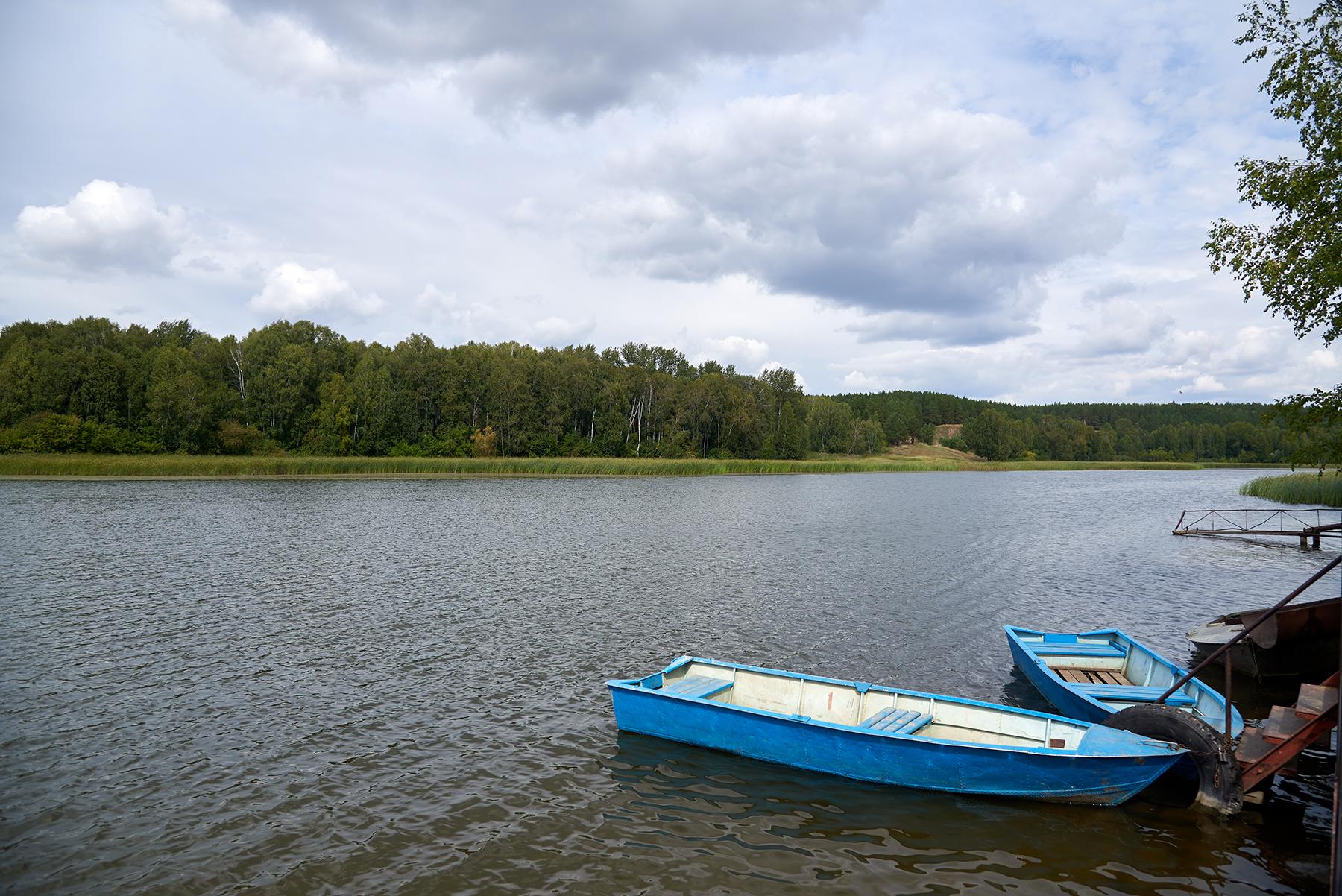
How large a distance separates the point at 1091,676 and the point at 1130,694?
207 cm

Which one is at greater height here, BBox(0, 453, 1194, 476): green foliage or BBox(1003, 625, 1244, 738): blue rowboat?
BBox(0, 453, 1194, 476): green foliage

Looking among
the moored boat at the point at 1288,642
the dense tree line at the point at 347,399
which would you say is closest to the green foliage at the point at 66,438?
the dense tree line at the point at 347,399

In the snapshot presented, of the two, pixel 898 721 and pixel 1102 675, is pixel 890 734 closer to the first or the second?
pixel 898 721

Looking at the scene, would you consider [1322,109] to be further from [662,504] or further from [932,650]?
[662,504]

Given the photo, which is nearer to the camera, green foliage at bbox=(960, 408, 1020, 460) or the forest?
the forest

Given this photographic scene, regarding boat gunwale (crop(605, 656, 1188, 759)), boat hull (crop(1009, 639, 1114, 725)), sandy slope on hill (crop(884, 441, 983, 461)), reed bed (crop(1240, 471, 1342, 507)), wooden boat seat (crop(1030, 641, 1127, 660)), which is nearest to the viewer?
boat gunwale (crop(605, 656, 1188, 759))

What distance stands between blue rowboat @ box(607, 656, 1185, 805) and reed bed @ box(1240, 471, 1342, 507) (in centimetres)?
5148

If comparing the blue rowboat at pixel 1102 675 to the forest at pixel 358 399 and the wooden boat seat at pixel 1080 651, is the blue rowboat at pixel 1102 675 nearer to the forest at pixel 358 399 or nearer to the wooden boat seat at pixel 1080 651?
the wooden boat seat at pixel 1080 651

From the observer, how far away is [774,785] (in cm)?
1120

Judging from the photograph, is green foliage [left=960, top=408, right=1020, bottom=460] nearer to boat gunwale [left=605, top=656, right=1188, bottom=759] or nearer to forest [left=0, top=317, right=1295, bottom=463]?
forest [left=0, top=317, right=1295, bottom=463]

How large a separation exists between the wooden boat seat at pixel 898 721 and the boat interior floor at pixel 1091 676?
4340 millimetres

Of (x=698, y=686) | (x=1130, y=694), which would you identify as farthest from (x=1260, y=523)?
(x=698, y=686)

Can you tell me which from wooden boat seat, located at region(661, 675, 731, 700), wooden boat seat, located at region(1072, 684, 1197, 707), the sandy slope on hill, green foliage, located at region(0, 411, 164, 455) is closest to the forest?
green foliage, located at region(0, 411, 164, 455)

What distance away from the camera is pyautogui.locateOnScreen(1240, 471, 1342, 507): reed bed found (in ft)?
170
